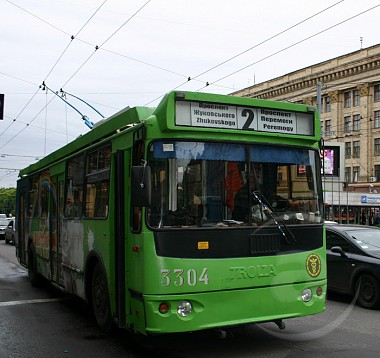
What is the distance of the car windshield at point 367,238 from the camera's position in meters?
9.23

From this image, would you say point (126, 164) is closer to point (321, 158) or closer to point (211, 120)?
point (211, 120)

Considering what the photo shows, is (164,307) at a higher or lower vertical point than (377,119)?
lower

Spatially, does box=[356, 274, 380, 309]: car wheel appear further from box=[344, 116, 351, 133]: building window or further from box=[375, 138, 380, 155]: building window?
box=[344, 116, 351, 133]: building window

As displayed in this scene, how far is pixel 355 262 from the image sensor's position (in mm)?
9062

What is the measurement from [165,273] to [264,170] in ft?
5.37

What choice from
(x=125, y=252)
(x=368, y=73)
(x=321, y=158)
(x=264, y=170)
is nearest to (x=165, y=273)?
(x=125, y=252)

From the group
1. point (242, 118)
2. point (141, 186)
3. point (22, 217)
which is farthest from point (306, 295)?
point (22, 217)

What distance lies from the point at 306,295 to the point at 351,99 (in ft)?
208

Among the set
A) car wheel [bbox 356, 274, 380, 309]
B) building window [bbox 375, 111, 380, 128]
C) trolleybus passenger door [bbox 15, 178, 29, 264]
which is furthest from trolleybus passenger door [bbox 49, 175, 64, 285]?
building window [bbox 375, 111, 380, 128]

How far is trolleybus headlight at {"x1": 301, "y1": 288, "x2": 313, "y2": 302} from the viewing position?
5816mm

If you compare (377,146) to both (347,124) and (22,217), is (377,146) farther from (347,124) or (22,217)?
(22,217)

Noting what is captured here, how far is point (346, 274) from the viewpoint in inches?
363

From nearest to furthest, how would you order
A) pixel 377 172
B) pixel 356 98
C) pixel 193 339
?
pixel 193 339 → pixel 377 172 → pixel 356 98

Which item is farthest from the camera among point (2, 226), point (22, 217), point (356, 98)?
point (356, 98)
